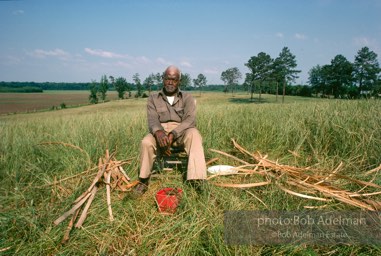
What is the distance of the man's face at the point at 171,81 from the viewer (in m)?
3.04

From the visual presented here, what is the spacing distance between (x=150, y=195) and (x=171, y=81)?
1.64m

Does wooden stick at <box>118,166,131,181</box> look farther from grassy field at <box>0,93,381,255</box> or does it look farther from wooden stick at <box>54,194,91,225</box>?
wooden stick at <box>54,194,91,225</box>

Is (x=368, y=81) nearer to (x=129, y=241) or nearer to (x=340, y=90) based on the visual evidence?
(x=340, y=90)

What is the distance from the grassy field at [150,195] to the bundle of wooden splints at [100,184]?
0.06 meters

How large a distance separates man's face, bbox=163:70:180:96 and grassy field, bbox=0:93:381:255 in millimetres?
1024

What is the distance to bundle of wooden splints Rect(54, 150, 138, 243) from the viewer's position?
1.78 metres

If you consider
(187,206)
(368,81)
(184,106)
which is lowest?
(187,206)

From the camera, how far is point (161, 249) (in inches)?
59.6

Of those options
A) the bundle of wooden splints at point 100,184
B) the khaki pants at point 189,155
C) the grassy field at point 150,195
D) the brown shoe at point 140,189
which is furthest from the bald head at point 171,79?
the brown shoe at point 140,189

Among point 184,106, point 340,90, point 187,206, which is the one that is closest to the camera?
point 187,206

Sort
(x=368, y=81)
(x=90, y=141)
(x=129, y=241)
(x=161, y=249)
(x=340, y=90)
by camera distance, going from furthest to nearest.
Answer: (x=340, y=90) < (x=368, y=81) < (x=90, y=141) < (x=129, y=241) < (x=161, y=249)

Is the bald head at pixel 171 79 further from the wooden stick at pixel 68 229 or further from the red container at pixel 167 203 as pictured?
the wooden stick at pixel 68 229

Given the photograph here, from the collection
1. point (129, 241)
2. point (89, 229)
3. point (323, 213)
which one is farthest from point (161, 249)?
point (323, 213)

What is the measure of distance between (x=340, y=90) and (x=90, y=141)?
198ft
